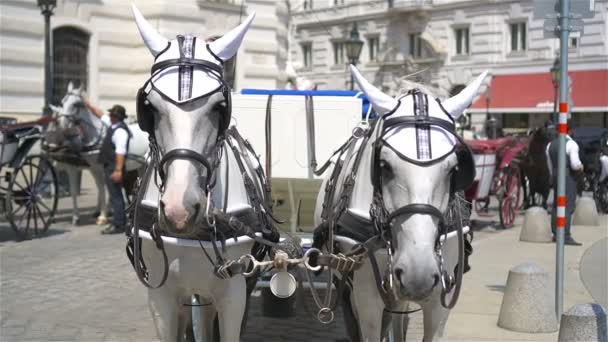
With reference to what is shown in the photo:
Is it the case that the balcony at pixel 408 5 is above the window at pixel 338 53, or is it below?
above

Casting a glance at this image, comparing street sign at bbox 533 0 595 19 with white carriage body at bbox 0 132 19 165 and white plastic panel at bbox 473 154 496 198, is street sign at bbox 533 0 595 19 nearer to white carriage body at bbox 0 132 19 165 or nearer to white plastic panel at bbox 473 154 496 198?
white plastic panel at bbox 473 154 496 198

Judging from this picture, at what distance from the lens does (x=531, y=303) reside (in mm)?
7098

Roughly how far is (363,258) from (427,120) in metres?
0.87

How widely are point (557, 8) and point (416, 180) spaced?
15.2ft

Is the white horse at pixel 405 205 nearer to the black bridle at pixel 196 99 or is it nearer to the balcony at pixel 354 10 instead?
the black bridle at pixel 196 99

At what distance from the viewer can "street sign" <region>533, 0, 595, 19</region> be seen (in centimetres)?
730

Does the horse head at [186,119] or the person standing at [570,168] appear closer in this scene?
the horse head at [186,119]

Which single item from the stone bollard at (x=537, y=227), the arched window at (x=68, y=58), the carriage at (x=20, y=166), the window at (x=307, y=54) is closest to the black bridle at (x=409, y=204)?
the carriage at (x=20, y=166)

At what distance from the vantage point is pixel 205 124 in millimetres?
3646

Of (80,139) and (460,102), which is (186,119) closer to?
(460,102)

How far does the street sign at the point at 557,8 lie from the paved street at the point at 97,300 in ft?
10.1

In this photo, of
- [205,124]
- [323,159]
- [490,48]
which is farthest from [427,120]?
[490,48]

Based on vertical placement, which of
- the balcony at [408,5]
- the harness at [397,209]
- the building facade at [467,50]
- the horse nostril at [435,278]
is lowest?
the horse nostril at [435,278]

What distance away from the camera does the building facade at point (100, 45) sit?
18906mm
